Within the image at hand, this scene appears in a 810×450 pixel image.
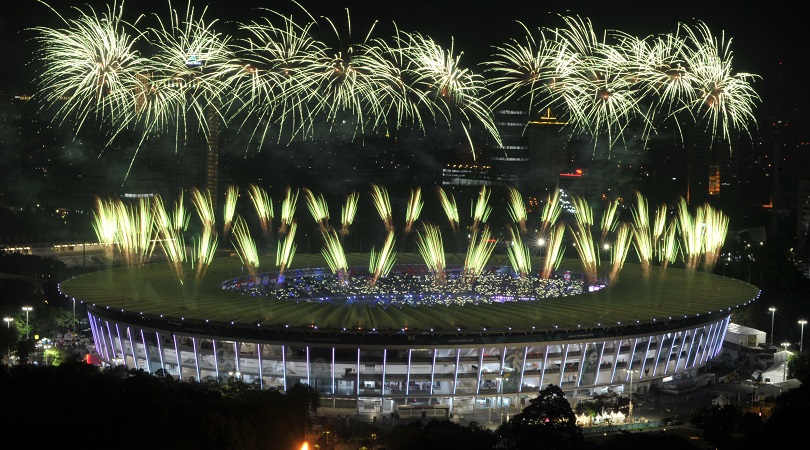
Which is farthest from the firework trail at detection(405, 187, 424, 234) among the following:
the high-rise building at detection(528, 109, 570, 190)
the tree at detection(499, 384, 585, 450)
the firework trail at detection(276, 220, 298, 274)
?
the tree at detection(499, 384, 585, 450)

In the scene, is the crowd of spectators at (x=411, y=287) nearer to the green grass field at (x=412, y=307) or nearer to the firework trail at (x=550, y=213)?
the green grass field at (x=412, y=307)

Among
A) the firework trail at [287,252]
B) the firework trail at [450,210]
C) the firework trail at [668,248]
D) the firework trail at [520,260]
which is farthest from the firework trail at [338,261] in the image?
the firework trail at [668,248]

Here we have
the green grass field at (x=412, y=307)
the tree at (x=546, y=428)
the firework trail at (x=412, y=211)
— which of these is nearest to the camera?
the tree at (x=546, y=428)

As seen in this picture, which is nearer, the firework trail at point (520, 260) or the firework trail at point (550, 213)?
the firework trail at point (520, 260)

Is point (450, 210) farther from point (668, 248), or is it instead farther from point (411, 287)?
point (668, 248)

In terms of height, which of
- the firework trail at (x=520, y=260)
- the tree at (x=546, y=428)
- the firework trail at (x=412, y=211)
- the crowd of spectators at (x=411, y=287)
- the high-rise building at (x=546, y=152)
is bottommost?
the tree at (x=546, y=428)

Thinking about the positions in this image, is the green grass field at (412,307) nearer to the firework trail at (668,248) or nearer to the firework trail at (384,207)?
the firework trail at (668,248)

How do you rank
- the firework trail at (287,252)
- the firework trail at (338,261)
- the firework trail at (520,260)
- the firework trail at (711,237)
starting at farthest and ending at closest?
the firework trail at (711,237)
the firework trail at (520,260)
the firework trail at (338,261)
the firework trail at (287,252)

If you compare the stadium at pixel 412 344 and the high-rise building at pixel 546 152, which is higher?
the high-rise building at pixel 546 152
